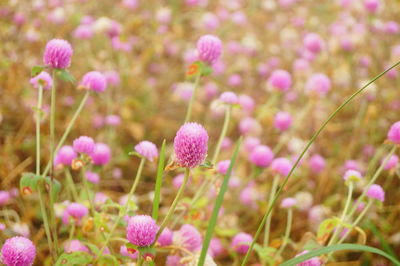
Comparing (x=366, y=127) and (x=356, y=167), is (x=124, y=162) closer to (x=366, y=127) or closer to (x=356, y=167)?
(x=356, y=167)

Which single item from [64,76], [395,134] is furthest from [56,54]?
[395,134]

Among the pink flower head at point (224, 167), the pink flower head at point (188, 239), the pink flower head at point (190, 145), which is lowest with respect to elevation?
the pink flower head at point (188, 239)

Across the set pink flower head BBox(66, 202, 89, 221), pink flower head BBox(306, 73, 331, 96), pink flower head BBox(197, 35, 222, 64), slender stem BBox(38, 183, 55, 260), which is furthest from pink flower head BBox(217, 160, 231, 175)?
pink flower head BBox(306, 73, 331, 96)

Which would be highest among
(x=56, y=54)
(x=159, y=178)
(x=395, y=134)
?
(x=56, y=54)

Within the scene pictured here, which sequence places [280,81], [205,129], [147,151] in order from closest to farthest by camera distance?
1. [147,151]
2. [205,129]
3. [280,81]

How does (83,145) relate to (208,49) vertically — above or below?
below

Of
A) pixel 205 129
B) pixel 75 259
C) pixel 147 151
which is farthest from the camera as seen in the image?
pixel 205 129

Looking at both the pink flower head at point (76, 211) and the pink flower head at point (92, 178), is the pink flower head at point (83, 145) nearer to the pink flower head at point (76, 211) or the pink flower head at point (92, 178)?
the pink flower head at point (76, 211)

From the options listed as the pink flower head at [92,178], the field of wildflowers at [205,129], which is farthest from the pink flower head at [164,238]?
the pink flower head at [92,178]

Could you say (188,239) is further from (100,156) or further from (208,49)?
(208,49)
